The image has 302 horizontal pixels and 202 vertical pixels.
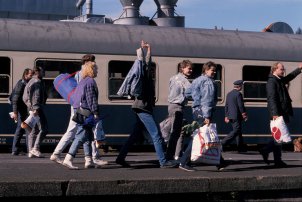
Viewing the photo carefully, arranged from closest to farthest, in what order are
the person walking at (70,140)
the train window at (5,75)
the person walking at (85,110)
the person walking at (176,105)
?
the person walking at (85,110) → the person walking at (70,140) → the person walking at (176,105) → the train window at (5,75)

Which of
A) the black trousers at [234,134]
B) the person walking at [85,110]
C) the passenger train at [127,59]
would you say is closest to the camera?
the person walking at [85,110]

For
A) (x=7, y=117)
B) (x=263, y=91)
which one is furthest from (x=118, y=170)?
(x=263, y=91)

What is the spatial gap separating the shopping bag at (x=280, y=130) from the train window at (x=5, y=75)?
793 cm

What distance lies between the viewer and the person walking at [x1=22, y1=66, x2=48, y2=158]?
14367 millimetres

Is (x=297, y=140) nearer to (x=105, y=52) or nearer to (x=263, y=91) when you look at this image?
(x=263, y=91)

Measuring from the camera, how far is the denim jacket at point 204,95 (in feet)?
36.0

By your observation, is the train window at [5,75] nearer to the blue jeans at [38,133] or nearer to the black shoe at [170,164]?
the blue jeans at [38,133]

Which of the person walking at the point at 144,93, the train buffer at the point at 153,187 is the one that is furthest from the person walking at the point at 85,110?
the train buffer at the point at 153,187

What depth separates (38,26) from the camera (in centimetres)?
1802

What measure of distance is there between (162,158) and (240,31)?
9986mm

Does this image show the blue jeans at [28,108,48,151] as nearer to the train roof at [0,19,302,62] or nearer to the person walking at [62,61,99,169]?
the train roof at [0,19,302,62]

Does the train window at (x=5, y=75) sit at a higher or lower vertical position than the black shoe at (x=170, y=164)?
higher

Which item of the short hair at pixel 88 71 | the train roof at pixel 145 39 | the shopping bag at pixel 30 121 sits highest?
the train roof at pixel 145 39

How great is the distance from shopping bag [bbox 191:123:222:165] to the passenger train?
7317 millimetres
